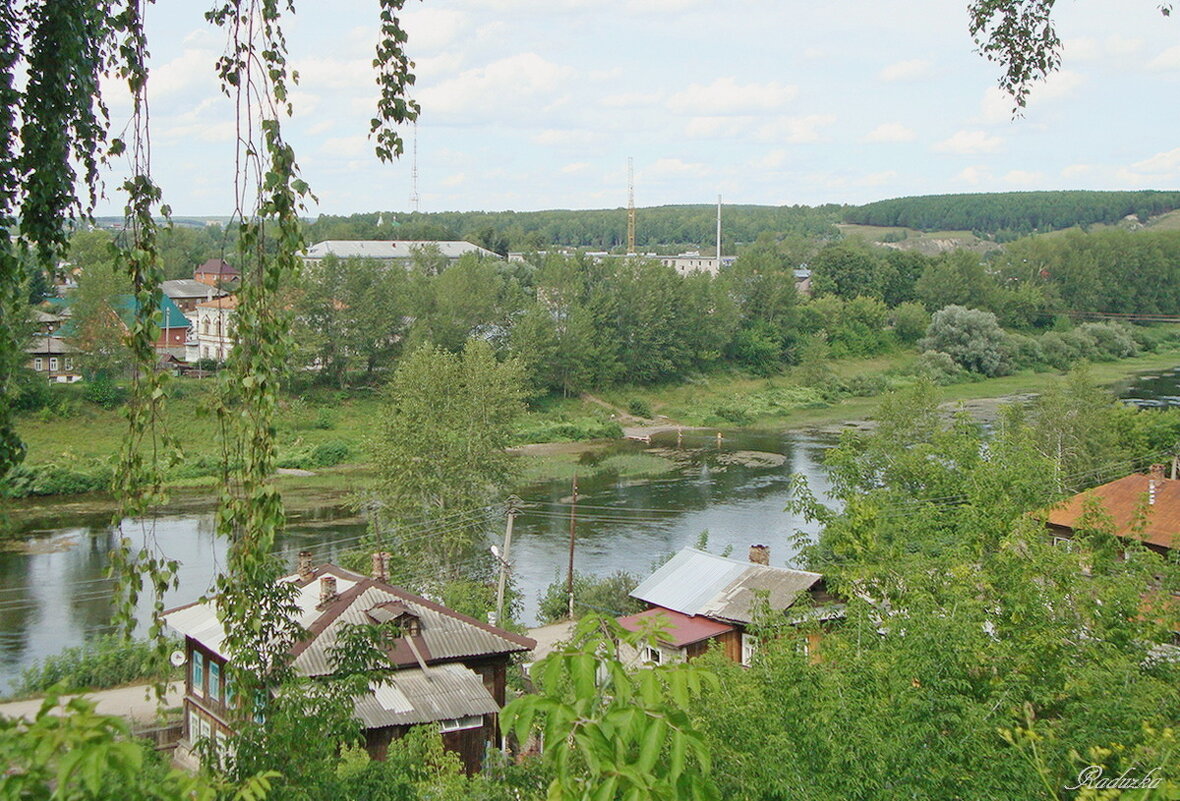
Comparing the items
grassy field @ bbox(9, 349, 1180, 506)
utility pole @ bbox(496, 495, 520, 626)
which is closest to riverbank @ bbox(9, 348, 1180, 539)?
grassy field @ bbox(9, 349, 1180, 506)

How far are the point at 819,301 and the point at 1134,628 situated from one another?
48959 mm

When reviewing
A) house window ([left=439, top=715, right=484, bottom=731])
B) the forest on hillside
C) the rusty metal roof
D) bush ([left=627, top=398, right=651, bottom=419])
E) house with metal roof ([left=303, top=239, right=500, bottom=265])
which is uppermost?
the forest on hillside

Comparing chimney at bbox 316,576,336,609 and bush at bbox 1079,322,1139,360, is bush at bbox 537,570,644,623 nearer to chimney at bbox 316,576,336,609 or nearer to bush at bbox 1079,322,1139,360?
chimney at bbox 316,576,336,609

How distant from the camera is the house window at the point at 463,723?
11805 mm

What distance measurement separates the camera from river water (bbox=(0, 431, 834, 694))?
18.9 metres

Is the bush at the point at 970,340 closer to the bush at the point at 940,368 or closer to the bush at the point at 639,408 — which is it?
the bush at the point at 940,368

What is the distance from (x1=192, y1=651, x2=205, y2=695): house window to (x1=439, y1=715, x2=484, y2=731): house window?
359 cm

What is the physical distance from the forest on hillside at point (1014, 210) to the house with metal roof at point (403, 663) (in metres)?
120

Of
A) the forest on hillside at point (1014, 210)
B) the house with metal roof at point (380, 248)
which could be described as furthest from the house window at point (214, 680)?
the forest on hillside at point (1014, 210)

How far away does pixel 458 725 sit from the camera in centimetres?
1194

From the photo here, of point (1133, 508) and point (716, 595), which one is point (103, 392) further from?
point (1133, 508)

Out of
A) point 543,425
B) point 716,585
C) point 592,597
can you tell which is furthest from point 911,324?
point 716,585

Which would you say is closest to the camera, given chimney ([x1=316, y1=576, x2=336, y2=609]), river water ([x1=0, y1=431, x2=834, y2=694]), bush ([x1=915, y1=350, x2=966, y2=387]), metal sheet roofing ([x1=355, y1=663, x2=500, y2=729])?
metal sheet roofing ([x1=355, y1=663, x2=500, y2=729])

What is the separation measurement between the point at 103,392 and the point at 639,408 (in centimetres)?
1950
